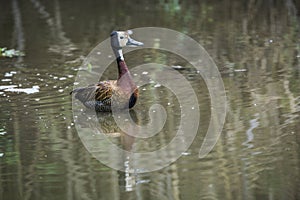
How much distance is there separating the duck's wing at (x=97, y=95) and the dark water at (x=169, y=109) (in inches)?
8.9

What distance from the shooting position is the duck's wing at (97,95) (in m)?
7.80

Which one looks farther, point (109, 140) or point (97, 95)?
point (97, 95)

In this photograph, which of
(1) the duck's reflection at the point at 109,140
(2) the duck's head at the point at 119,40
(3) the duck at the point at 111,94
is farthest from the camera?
(2) the duck's head at the point at 119,40

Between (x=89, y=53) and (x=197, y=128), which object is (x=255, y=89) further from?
(x=89, y=53)

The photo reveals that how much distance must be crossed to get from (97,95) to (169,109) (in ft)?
2.63

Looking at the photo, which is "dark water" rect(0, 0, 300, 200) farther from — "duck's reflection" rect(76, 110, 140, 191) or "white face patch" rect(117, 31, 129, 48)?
"white face patch" rect(117, 31, 129, 48)

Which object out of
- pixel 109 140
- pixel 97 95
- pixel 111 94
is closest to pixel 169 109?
pixel 111 94

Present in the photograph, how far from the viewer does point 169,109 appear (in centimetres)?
771

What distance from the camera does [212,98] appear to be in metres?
7.97

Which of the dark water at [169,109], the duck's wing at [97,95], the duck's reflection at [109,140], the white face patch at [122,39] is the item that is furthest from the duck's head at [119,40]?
the duck's reflection at [109,140]

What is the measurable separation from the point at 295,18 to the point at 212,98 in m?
4.94

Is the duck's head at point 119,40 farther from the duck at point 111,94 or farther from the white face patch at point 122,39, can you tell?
the duck at point 111,94

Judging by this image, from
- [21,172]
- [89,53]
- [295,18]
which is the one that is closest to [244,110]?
[21,172]

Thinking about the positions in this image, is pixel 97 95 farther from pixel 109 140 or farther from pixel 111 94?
pixel 109 140
